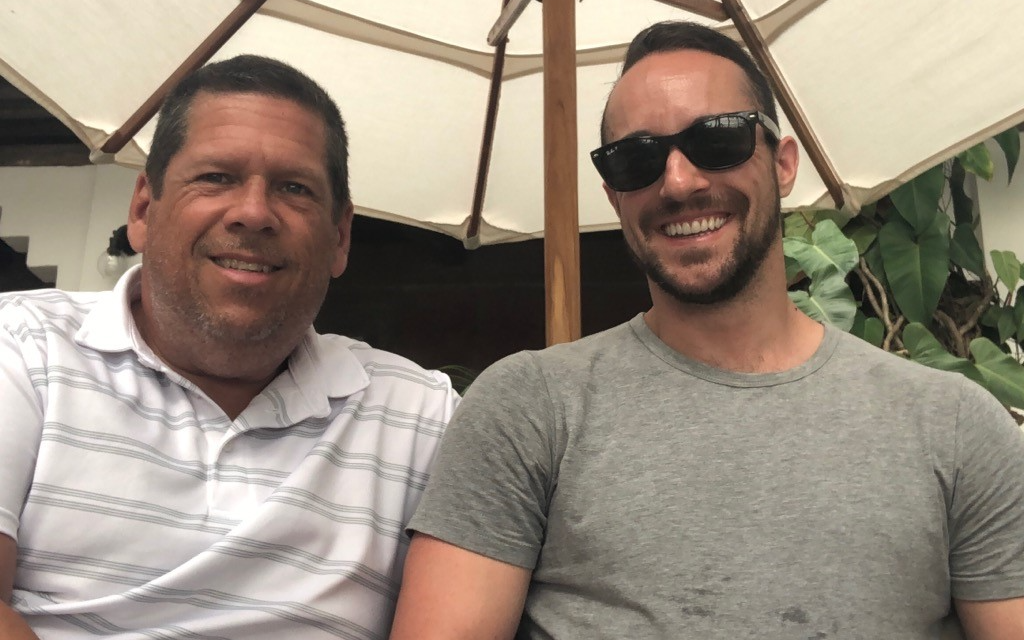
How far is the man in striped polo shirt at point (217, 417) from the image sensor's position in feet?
3.26

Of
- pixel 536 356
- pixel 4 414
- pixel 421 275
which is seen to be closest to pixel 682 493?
pixel 536 356

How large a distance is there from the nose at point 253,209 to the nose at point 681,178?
61 centimetres

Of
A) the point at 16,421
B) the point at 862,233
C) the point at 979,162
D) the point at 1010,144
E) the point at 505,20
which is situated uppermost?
the point at 1010,144

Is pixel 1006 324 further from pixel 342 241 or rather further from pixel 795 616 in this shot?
pixel 342 241

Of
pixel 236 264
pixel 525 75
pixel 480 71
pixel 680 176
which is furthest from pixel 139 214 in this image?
pixel 525 75

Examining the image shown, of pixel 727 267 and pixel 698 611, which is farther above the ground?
pixel 727 267

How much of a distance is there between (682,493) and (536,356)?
318 mm

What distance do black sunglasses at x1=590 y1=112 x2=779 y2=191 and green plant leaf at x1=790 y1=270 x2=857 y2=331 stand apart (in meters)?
1.26

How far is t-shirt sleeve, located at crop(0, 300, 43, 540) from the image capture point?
941 millimetres

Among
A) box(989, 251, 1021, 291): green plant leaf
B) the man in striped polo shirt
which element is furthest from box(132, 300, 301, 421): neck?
box(989, 251, 1021, 291): green plant leaf

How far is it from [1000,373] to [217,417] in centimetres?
238

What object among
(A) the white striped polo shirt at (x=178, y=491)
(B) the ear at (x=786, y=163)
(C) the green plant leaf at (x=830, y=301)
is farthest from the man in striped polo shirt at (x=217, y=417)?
(C) the green plant leaf at (x=830, y=301)

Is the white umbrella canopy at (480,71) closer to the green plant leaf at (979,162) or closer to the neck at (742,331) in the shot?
the neck at (742,331)

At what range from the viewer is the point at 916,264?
294 cm
